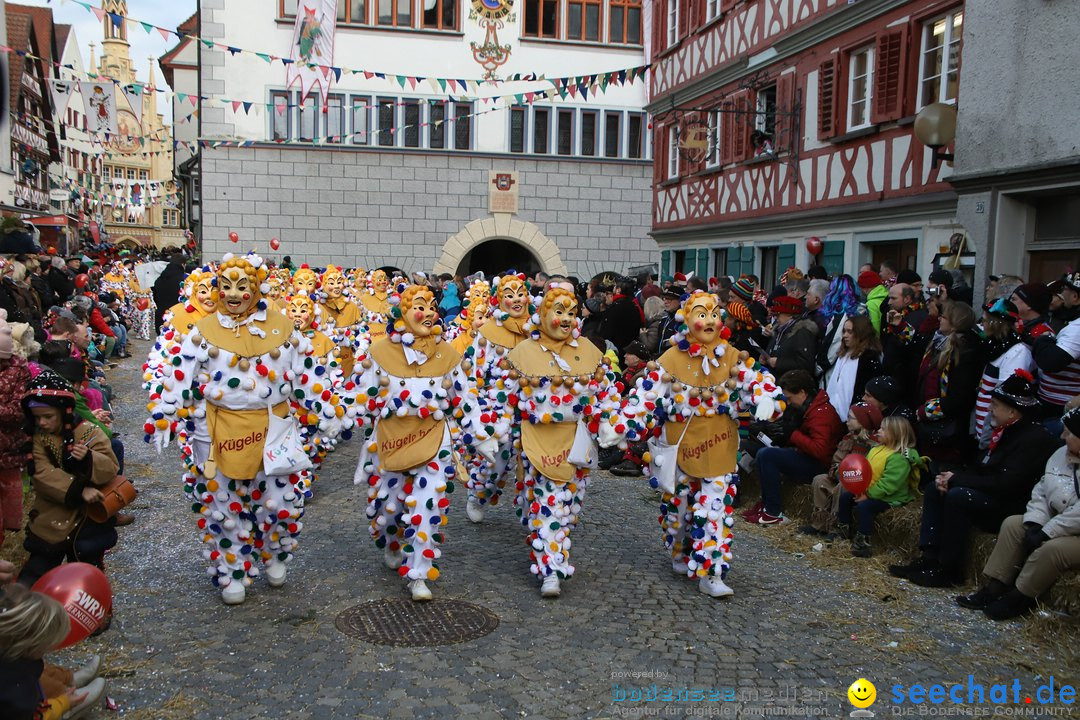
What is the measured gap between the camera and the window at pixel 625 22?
27.4 meters

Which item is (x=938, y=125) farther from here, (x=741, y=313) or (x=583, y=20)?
(x=583, y=20)

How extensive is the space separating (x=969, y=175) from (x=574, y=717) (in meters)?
7.72

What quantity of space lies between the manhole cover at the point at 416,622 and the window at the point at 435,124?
21276 millimetres

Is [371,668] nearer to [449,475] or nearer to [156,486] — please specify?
[449,475]

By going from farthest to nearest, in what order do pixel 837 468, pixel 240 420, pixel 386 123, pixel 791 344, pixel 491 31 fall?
pixel 491 31
pixel 386 123
pixel 791 344
pixel 837 468
pixel 240 420

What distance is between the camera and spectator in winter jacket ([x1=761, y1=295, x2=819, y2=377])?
28.0ft

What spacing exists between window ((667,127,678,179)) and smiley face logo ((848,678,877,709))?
1632cm

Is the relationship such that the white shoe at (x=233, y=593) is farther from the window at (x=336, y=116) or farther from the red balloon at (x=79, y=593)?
the window at (x=336, y=116)

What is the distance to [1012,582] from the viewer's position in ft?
19.0

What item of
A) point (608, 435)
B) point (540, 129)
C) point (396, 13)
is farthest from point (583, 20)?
point (608, 435)

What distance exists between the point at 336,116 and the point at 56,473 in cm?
2145

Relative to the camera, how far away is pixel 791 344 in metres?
8.62

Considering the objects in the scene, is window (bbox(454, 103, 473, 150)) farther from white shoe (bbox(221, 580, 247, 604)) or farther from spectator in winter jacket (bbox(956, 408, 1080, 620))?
spectator in winter jacket (bbox(956, 408, 1080, 620))

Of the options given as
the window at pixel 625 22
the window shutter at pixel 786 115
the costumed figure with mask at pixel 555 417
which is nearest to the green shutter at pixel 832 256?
the window shutter at pixel 786 115
